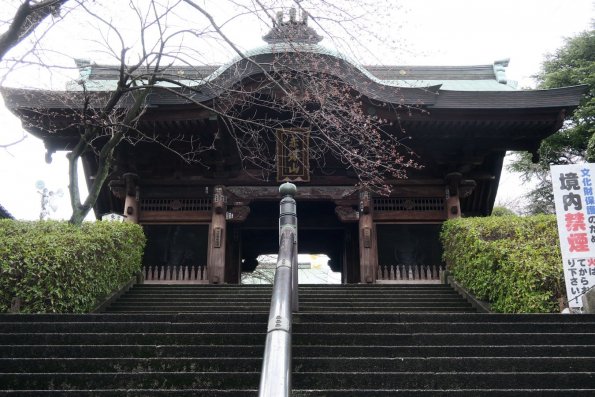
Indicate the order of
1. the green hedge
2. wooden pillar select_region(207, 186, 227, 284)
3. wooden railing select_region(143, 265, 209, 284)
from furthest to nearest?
wooden railing select_region(143, 265, 209, 284)
wooden pillar select_region(207, 186, 227, 284)
the green hedge

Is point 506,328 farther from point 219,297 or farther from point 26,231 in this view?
point 26,231

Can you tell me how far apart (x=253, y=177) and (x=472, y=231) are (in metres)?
4.96

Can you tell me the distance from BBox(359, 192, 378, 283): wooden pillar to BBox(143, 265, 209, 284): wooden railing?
3350mm

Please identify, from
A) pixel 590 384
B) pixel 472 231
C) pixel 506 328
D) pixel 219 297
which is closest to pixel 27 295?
pixel 219 297

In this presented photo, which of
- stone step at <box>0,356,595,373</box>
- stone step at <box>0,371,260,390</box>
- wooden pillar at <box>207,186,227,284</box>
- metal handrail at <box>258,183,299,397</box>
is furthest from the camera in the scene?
wooden pillar at <box>207,186,227,284</box>

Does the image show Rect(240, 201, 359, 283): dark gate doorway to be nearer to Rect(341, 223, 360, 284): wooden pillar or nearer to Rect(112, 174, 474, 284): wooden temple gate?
Rect(341, 223, 360, 284): wooden pillar

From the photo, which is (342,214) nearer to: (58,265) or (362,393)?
(58,265)

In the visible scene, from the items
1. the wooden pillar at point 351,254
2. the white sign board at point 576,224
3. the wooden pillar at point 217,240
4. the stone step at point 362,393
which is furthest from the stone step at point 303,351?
the wooden pillar at point 351,254

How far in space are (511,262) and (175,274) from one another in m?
6.74

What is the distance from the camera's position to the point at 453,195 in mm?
11195

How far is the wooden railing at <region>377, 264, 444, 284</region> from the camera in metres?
10.6

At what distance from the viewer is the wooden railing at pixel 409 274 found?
10.6 m

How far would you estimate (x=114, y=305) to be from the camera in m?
8.09

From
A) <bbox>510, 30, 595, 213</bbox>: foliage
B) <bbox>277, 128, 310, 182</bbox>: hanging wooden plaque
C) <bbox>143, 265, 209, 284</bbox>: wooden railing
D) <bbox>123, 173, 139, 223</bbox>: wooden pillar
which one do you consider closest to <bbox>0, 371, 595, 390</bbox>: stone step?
<bbox>143, 265, 209, 284</bbox>: wooden railing
